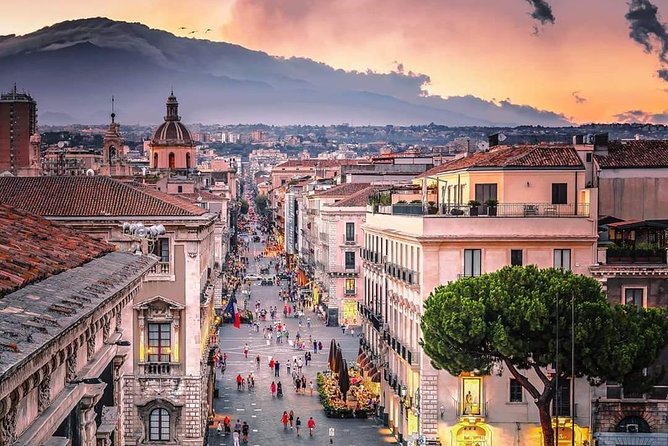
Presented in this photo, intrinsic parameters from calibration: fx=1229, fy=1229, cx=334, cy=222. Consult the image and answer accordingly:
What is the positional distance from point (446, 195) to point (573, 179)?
8.18m

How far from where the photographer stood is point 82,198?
50062 millimetres

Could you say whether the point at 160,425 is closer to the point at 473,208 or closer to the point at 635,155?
the point at 473,208

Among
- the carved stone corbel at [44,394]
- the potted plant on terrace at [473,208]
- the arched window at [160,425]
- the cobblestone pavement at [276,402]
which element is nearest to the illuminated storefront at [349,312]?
the cobblestone pavement at [276,402]

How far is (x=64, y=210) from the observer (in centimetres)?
4862

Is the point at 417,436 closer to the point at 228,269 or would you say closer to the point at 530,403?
the point at 530,403

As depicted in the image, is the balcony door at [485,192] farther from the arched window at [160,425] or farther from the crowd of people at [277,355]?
the arched window at [160,425]

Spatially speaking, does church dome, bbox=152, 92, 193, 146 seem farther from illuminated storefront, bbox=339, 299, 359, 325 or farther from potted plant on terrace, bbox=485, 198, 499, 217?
potted plant on terrace, bbox=485, 198, 499, 217

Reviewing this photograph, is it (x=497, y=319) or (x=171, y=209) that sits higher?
(x=171, y=209)

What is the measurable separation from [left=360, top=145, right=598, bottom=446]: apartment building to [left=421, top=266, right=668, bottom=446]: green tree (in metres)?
2.84

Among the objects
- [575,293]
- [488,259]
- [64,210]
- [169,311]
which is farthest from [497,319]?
[64,210]

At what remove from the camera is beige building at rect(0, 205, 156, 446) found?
39.3 ft

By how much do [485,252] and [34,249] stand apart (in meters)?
27.8

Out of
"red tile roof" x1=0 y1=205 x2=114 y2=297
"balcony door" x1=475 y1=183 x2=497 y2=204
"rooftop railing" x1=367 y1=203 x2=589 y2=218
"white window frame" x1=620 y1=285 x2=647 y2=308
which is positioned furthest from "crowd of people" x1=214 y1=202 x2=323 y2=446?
"red tile roof" x1=0 y1=205 x2=114 y2=297

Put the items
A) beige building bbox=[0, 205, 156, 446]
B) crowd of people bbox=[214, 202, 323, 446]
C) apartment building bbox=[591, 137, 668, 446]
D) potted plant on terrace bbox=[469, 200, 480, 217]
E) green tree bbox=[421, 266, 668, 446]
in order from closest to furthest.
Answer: beige building bbox=[0, 205, 156, 446]
green tree bbox=[421, 266, 668, 446]
apartment building bbox=[591, 137, 668, 446]
potted plant on terrace bbox=[469, 200, 480, 217]
crowd of people bbox=[214, 202, 323, 446]
